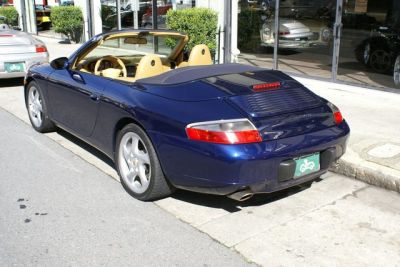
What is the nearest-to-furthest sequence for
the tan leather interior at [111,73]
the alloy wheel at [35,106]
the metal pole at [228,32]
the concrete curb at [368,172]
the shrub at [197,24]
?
the concrete curb at [368,172]
the tan leather interior at [111,73]
the alloy wheel at [35,106]
the shrub at [197,24]
the metal pole at [228,32]

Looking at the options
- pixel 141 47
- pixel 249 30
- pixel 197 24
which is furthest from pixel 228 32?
pixel 141 47

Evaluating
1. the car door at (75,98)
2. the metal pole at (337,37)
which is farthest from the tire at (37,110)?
the metal pole at (337,37)

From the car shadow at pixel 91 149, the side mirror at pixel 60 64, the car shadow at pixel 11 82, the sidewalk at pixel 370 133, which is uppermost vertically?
the side mirror at pixel 60 64

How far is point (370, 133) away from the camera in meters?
5.79

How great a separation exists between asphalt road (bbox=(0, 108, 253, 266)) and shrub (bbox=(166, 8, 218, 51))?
20.4 feet

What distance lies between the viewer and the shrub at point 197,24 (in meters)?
10.7

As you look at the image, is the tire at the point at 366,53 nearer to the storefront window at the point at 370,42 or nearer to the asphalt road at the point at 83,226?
the storefront window at the point at 370,42

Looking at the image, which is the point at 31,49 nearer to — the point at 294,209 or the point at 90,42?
the point at 90,42

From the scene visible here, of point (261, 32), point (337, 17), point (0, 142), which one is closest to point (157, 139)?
point (0, 142)

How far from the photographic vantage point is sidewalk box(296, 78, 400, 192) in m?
4.65

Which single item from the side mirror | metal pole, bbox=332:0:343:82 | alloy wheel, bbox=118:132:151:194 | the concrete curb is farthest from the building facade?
alloy wheel, bbox=118:132:151:194

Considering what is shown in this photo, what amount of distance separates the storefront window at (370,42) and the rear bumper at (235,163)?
16.5 feet

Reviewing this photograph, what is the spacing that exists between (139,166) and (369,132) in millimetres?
3077

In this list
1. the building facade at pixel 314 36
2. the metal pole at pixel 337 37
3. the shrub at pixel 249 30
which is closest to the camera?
the building facade at pixel 314 36
